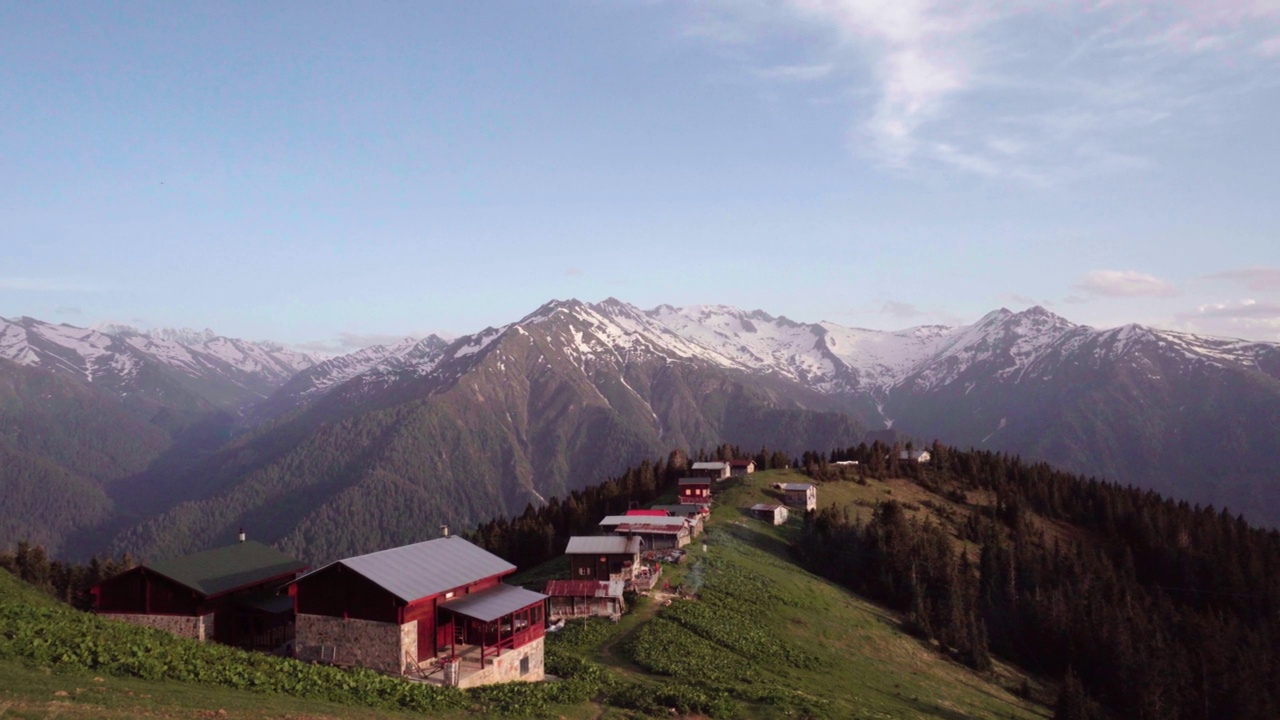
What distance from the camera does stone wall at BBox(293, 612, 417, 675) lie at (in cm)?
4138

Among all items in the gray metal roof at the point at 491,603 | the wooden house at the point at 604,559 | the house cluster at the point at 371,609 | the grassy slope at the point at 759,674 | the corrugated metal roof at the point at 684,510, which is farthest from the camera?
the corrugated metal roof at the point at 684,510

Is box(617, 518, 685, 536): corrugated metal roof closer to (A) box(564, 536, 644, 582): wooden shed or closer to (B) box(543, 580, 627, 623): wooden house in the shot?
(A) box(564, 536, 644, 582): wooden shed

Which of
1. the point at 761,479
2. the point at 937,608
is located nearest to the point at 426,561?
the point at 937,608

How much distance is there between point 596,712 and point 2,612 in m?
25.5

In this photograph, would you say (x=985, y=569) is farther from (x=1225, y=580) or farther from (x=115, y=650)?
(x=115, y=650)

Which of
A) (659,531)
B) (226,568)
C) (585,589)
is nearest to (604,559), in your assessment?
(585,589)

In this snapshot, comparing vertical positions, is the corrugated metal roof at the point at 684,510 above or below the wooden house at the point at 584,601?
above

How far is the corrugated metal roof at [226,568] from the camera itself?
165 ft

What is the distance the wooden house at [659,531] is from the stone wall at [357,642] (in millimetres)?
41699

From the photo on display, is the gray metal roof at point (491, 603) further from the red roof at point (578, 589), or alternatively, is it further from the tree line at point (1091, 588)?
the tree line at point (1091, 588)

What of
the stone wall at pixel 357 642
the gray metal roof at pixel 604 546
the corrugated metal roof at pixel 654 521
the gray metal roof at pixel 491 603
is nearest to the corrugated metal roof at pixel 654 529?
the corrugated metal roof at pixel 654 521

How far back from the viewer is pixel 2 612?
1373 inches

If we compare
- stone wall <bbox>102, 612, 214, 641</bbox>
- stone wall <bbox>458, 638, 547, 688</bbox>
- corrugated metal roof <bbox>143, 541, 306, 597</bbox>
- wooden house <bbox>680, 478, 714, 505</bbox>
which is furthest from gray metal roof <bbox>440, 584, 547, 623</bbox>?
wooden house <bbox>680, 478, 714, 505</bbox>

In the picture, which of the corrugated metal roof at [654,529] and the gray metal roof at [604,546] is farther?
the corrugated metal roof at [654,529]
